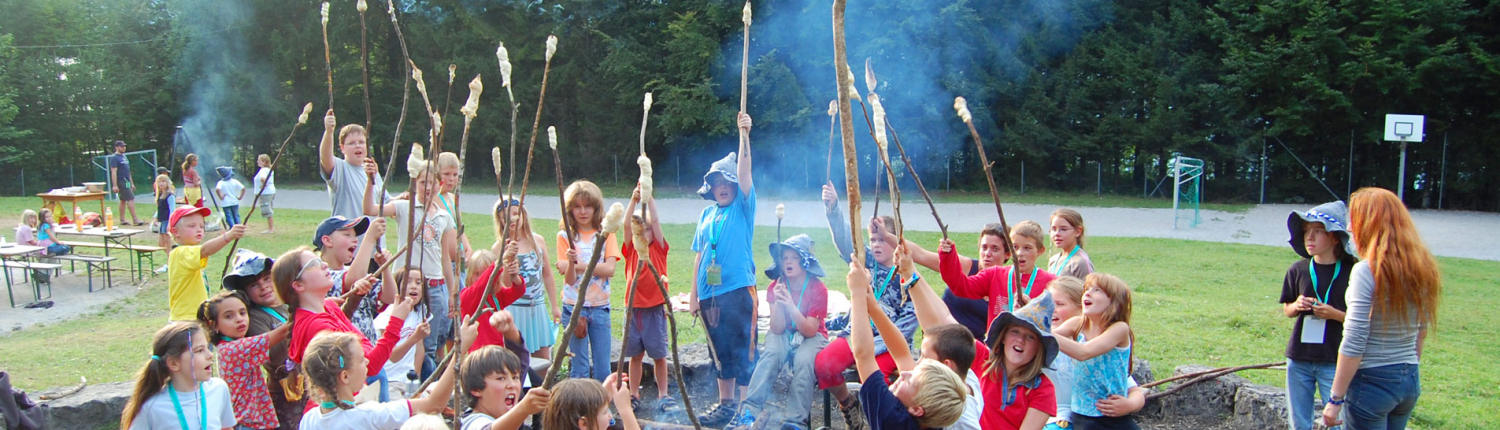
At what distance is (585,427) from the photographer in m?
2.71

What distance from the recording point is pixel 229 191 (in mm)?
12805

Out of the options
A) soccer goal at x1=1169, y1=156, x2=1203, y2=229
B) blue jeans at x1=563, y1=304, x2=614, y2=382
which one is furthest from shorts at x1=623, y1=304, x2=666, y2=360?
soccer goal at x1=1169, y1=156, x2=1203, y2=229

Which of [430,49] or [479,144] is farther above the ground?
[430,49]

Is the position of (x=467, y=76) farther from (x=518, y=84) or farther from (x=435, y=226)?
(x=435, y=226)

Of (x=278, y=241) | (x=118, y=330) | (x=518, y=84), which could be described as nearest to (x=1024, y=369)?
(x=118, y=330)

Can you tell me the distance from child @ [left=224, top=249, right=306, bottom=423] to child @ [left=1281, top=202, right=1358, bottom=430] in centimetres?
397

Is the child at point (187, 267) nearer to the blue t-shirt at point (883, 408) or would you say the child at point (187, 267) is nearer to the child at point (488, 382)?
the child at point (488, 382)

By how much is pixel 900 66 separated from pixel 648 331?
13275 mm

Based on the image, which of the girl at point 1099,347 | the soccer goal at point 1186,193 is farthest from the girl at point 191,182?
the soccer goal at point 1186,193

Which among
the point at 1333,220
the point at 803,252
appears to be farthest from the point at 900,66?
the point at 1333,220

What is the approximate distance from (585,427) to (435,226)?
2375 millimetres

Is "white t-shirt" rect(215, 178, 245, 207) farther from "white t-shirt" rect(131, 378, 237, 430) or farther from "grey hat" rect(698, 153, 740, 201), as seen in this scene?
"white t-shirt" rect(131, 378, 237, 430)

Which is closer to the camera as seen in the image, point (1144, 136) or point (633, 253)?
point (633, 253)

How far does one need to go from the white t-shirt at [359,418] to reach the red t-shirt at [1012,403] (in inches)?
75.7
